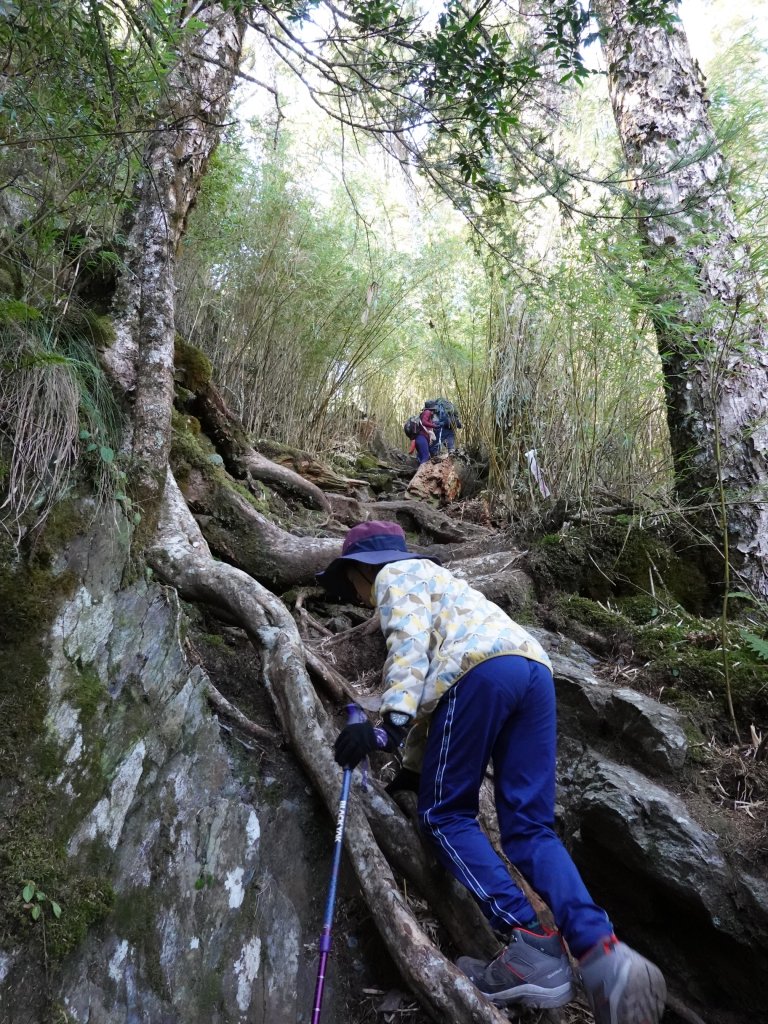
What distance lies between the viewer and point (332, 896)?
1750mm

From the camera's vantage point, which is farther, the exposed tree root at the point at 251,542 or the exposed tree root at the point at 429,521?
the exposed tree root at the point at 429,521

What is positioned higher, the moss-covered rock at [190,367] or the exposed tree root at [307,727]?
the moss-covered rock at [190,367]

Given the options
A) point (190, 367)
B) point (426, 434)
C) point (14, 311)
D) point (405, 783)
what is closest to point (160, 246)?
point (190, 367)

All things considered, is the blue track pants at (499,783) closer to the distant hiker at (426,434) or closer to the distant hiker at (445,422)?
the distant hiker at (445,422)

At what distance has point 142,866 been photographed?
6.03ft

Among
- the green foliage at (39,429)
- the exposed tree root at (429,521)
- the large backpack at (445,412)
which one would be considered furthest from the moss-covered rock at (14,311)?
the large backpack at (445,412)

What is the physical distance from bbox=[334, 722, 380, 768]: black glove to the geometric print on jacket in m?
0.09

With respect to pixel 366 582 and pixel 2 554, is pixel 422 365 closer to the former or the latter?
pixel 366 582

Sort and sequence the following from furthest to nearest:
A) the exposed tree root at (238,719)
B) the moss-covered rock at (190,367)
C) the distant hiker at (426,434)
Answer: the distant hiker at (426,434) → the moss-covered rock at (190,367) → the exposed tree root at (238,719)

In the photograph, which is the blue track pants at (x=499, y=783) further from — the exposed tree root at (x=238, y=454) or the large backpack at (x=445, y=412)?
the large backpack at (x=445, y=412)

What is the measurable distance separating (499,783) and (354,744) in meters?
0.49

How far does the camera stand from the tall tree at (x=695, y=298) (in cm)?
319

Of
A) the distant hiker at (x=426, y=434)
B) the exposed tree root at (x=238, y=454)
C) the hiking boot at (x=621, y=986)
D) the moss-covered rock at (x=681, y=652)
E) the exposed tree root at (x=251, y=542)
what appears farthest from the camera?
the distant hiker at (x=426, y=434)

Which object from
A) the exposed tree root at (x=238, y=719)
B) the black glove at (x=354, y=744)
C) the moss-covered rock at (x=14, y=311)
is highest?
the moss-covered rock at (x=14, y=311)
